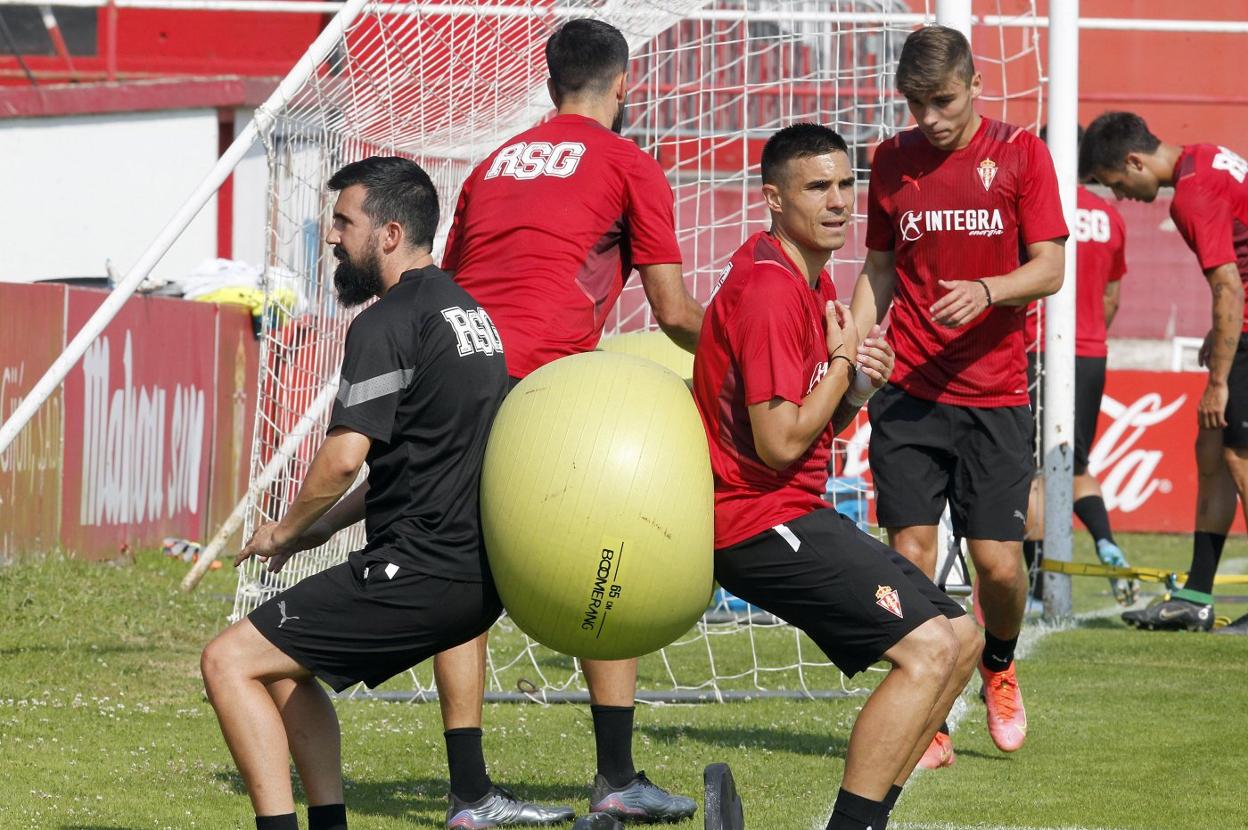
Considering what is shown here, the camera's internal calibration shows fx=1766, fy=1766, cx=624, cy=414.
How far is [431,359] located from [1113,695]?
4.28 m

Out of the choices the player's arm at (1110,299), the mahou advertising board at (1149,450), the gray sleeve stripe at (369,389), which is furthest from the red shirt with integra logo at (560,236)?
the mahou advertising board at (1149,450)

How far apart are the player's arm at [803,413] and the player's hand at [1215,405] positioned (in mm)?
5170

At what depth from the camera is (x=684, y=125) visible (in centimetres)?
1504

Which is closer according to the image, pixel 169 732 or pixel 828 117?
pixel 169 732

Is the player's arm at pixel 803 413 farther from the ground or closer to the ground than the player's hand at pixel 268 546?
farther from the ground

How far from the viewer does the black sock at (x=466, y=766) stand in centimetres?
547

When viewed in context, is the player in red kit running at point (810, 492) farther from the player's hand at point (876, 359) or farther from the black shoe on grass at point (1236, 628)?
the black shoe on grass at point (1236, 628)

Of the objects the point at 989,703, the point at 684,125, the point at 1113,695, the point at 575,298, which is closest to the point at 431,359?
the point at 575,298

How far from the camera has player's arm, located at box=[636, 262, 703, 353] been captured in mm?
5598

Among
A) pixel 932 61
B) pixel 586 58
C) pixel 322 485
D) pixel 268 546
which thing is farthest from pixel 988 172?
pixel 268 546

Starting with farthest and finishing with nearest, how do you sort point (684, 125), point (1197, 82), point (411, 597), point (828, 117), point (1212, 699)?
point (1197, 82)
point (684, 125)
point (828, 117)
point (1212, 699)
point (411, 597)

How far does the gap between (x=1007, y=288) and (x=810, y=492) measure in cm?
153

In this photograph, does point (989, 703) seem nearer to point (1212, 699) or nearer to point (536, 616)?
point (1212, 699)

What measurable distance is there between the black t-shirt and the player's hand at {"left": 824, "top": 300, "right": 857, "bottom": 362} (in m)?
0.90
